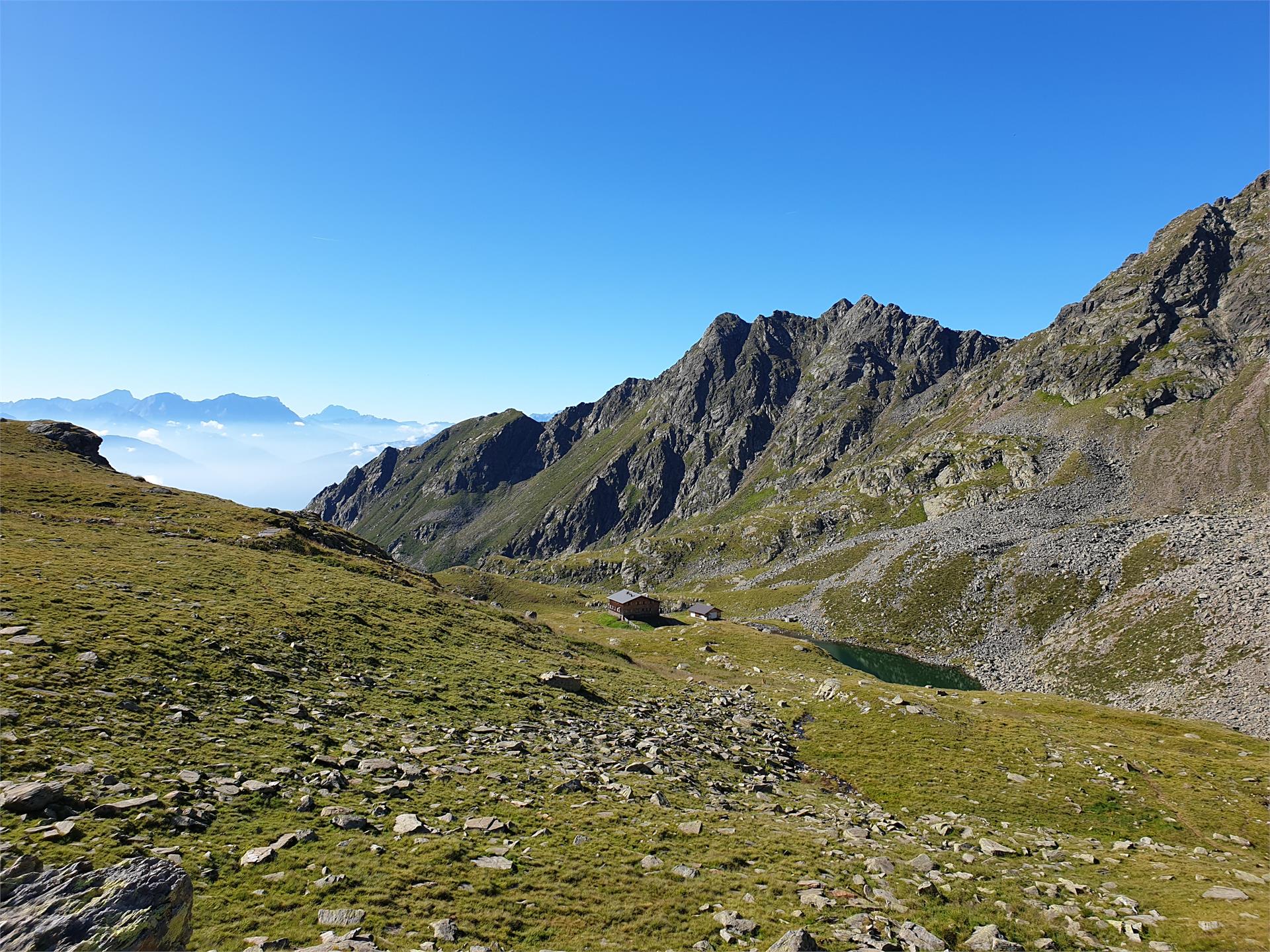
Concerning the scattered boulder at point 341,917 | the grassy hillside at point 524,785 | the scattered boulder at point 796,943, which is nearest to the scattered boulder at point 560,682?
the grassy hillside at point 524,785

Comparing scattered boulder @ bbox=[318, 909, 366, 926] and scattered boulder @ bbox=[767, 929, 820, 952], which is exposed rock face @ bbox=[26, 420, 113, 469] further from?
scattered boulder @ bbox=[767, 929, 820, 952]

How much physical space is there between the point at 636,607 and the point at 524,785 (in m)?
107

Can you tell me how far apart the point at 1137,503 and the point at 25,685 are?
23082 cm

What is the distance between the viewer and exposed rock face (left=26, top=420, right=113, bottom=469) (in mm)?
86625

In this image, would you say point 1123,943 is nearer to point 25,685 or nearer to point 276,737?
point 276,737

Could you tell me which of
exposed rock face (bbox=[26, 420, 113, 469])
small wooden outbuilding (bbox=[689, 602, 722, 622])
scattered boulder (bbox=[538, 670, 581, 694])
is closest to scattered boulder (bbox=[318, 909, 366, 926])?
scattered boulder (bbox=[538, 670, 581, 694])

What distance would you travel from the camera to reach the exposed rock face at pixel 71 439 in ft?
284

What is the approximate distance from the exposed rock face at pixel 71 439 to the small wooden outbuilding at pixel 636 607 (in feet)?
305

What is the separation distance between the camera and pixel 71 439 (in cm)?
8956

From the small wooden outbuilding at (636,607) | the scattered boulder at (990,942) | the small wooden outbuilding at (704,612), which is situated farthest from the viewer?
the small wooden outbuilding at (704,612)

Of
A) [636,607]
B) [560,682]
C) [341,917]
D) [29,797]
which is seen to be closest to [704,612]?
[636,607]

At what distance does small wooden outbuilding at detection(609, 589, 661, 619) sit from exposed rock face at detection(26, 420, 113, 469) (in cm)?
9302

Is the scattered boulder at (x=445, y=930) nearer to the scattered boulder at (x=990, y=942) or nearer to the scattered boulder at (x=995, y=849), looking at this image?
the scattered boulder at (x=990, y=942)

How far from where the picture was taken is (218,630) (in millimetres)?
30578
